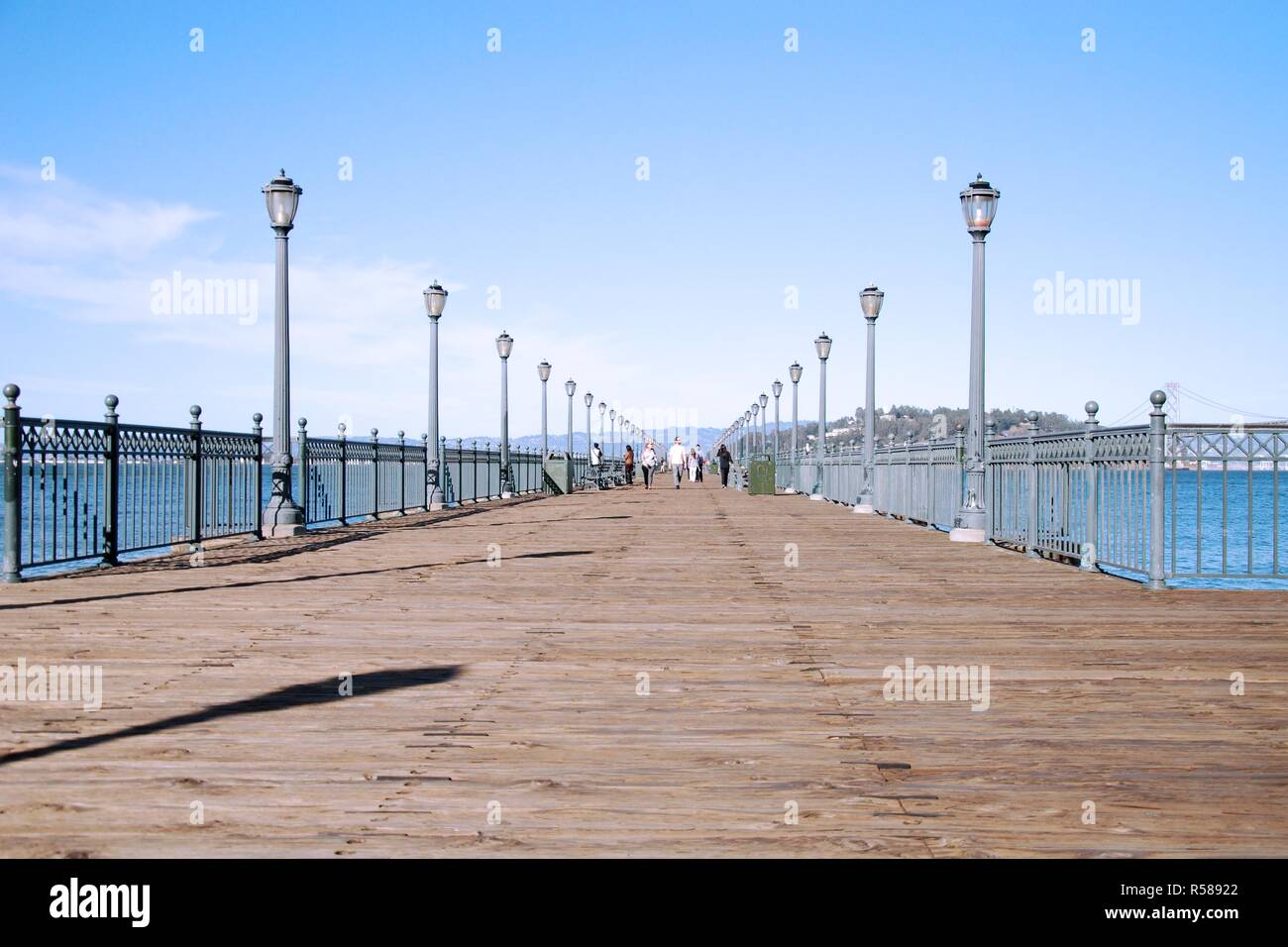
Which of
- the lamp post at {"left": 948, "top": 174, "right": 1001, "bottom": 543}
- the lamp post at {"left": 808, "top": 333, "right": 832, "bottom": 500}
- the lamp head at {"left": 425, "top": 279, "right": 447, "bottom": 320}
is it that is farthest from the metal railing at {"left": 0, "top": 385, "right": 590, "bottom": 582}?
the lamp post at {"left": 808, "top": 333, "right": 832, "bottom": 500}

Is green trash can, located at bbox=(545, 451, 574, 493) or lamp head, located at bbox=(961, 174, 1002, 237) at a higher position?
lamp head, located at bbox=(961, 174, 1002, 237)

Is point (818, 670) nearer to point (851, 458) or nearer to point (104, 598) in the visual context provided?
point (104, 598)

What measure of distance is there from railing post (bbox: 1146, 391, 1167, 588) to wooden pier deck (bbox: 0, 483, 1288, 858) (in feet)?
1.41

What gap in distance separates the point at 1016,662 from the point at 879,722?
202 cm

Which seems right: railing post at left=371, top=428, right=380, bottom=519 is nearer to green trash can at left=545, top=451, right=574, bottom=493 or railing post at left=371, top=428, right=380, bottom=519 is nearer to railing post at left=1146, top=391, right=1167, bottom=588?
railing post at left=1146, top=391, right=1167, bottom=588

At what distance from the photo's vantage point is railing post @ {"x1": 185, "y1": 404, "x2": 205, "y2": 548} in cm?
1504

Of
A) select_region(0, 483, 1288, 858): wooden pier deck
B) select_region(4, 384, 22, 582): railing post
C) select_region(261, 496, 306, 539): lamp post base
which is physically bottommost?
select_region(0, 483, 1288, 858): wooden pier deck

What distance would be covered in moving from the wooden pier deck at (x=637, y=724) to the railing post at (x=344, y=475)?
9576 millimetres

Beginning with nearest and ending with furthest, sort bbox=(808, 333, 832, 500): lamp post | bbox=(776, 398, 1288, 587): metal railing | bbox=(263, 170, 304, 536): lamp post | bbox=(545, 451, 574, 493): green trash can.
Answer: bbox=(776, 398, 1288, 587): metal railing, bbox=(263, 170, 304, 536): lamp post, bbox=(808, 333, 832, 500): lamp post, bbox=(545, 451, 574, 493): green trash can

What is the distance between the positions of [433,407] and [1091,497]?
17.7 meters

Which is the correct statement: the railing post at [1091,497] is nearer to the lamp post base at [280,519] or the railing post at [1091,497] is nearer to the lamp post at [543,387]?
the lamp post base at [280,519]

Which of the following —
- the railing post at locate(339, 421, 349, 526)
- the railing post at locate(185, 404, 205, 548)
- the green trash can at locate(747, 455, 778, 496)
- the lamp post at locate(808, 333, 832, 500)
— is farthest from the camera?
the green trash can at locate(747, 455, 778, 496)

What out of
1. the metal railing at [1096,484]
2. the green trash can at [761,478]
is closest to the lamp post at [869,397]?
the metal railing at [1096,484]

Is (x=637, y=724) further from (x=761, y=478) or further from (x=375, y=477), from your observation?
(x=761, y=478)
